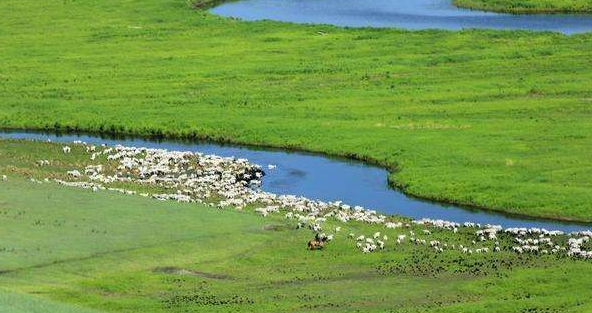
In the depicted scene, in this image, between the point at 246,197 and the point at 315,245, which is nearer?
the point at 315,245

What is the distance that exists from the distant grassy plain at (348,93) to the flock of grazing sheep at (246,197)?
503cm

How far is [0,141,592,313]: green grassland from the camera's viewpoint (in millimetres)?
39594

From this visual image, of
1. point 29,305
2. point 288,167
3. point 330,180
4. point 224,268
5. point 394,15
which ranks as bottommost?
point 288,167

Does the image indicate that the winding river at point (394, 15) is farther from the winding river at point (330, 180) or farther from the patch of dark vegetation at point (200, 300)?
the patch of dark vegetation at point (200, 300)

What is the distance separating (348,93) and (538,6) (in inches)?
1718

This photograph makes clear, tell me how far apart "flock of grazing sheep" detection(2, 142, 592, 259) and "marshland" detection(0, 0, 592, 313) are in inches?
5.7

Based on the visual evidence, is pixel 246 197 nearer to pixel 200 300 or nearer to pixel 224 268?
pixel 224 268

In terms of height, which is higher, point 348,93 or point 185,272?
point 348,93

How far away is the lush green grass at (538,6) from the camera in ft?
377

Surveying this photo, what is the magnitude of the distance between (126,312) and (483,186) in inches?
900

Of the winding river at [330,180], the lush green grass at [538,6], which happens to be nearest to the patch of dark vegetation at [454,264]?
the winding river at [330,180]

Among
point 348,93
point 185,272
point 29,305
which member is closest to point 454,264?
point 185,272

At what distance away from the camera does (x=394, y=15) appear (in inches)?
4513

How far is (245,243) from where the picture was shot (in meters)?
47.1
